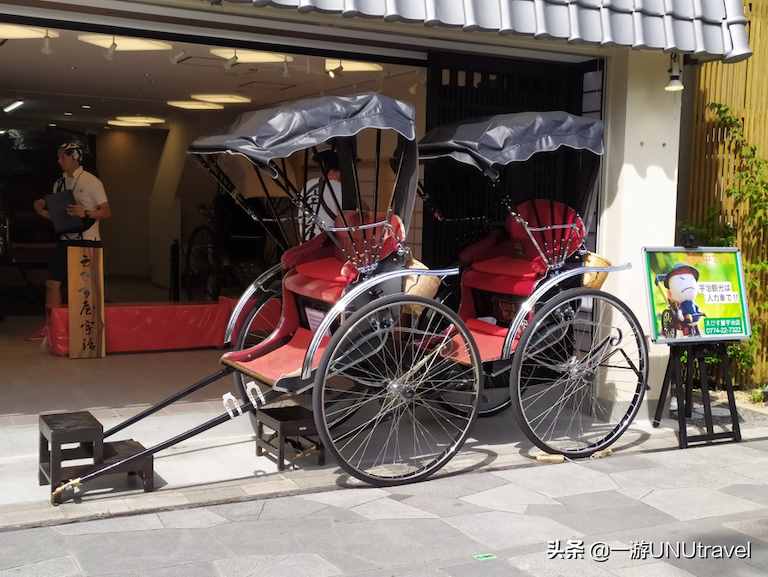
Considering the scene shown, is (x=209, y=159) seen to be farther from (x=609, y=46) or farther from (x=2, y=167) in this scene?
(x=2, y=167)

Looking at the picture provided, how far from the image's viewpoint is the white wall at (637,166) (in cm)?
634

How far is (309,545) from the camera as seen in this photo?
4125mm

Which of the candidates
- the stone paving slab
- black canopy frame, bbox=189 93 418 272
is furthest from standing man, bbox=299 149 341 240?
the stone paving slab

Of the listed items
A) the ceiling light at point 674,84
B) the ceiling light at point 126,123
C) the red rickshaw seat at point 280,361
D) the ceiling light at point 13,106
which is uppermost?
the ceiling light at point 13,106

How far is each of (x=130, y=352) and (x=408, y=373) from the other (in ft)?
14.3

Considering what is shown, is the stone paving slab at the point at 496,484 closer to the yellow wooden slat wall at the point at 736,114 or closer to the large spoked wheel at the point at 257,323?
the large spoked wheel at the point at 257,323

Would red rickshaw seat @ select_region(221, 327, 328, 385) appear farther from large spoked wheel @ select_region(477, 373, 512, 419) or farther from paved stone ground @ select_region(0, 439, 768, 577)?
large spoked wheel @ select_region(477, 373, 512, 419)

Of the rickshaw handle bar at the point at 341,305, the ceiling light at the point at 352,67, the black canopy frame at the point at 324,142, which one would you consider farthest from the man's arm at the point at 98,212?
the rickshaw handle bar at the point at 341,305

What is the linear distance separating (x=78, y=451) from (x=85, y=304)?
372cm

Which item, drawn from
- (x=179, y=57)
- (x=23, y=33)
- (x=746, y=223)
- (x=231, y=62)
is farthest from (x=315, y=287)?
(x=746, y=223)

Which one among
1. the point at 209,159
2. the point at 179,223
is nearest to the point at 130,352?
the point at 209,159

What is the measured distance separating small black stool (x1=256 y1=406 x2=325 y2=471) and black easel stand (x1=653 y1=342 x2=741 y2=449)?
7.81 ft

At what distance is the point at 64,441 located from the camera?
4.53m

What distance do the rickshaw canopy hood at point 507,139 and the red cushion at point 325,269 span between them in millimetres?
866
